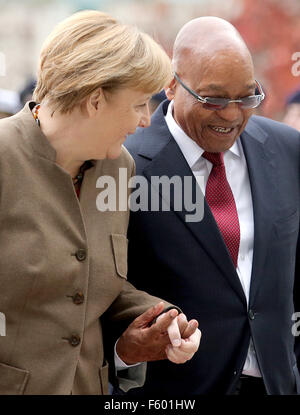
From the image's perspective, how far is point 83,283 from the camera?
261cm

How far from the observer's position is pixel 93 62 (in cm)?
256

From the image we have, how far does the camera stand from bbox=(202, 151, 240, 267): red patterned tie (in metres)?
3.13

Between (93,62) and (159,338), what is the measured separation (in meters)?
0.91

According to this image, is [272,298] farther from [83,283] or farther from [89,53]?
[89,53]

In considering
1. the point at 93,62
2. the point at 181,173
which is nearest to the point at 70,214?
the point at 93,62

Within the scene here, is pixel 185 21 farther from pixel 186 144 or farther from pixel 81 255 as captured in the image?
pixel 81 255

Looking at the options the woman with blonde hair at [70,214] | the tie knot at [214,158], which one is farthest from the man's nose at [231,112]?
the woman with blonde hair at [70,214]

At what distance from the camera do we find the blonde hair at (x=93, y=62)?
256cm

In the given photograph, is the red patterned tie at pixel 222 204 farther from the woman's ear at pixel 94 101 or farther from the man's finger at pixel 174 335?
the woman's ear at pixel 94 101

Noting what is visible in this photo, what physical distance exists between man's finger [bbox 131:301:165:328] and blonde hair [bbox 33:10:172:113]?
70 cm

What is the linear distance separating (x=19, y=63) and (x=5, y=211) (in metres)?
7.06

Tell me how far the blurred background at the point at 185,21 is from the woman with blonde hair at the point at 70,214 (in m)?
A: 5.87

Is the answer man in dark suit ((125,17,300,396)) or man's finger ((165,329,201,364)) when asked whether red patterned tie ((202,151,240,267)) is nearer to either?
man in dark suit ((125,17,300,396))

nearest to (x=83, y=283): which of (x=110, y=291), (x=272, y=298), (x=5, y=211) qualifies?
(x=110, y=291)
